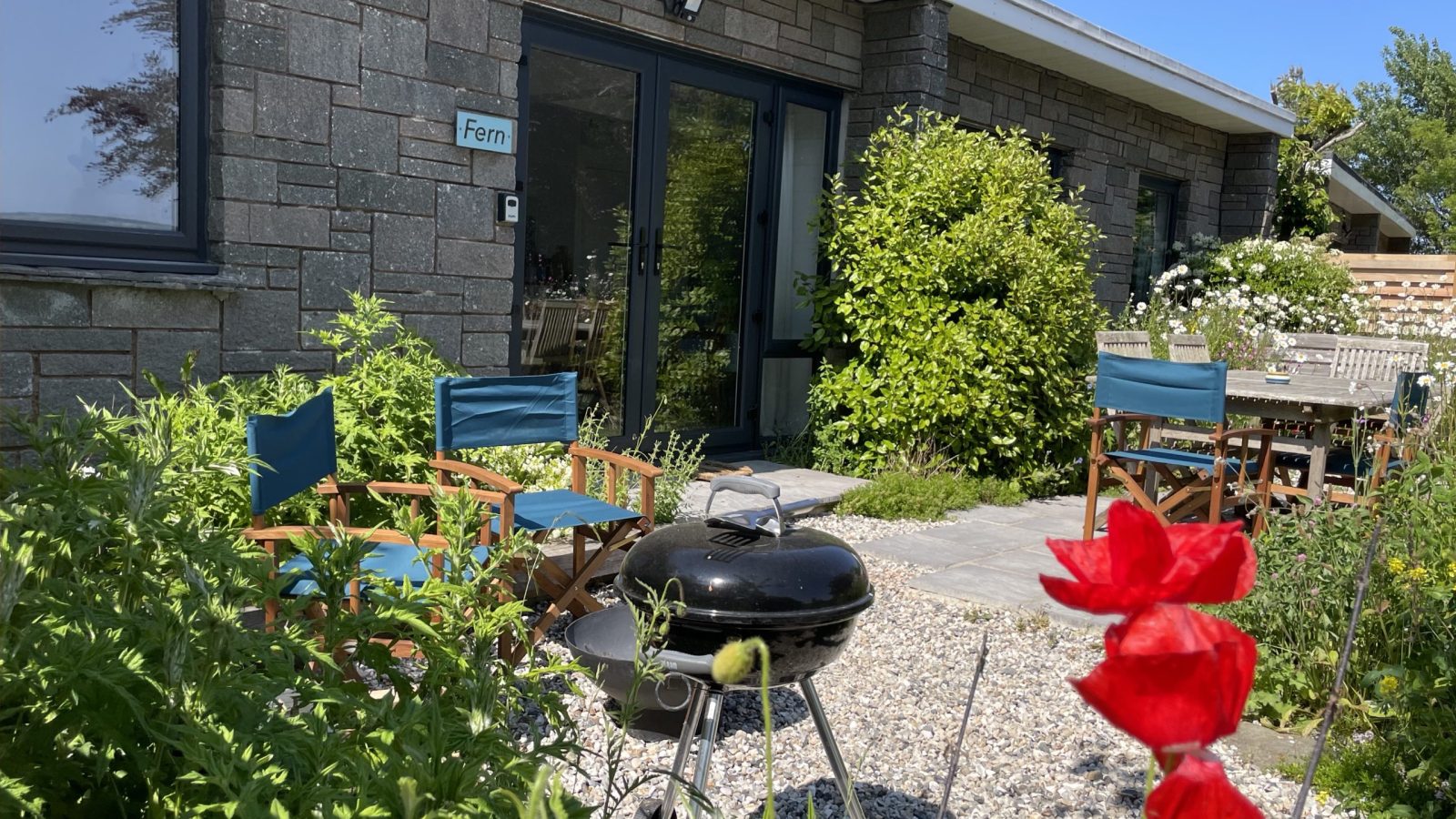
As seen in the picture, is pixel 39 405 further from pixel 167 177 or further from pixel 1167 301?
pixel 1167 301

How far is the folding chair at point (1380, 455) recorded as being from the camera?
13.1 ft

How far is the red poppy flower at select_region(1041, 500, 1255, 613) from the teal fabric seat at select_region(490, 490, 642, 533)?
3.11 metres

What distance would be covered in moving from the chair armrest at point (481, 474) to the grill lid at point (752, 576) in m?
1.13

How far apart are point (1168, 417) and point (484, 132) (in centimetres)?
339

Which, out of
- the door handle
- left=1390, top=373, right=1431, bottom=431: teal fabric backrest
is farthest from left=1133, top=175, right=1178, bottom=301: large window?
the door handle

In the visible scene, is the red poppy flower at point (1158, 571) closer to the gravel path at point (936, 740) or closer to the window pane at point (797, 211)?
the gravel path at point (936, 740)

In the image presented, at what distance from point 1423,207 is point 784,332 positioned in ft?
124

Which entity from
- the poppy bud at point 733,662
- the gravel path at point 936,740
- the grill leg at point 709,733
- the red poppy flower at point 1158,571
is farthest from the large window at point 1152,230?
the red poppy flower at point 1158,571

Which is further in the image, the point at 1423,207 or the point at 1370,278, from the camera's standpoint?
the point at 1423,207

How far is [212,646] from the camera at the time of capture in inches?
37.5

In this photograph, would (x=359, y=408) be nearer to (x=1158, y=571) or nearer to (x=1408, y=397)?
(x=1158, y=571)

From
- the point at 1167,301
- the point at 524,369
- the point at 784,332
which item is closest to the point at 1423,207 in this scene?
the point at 1167,301

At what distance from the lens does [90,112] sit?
13.8 feet

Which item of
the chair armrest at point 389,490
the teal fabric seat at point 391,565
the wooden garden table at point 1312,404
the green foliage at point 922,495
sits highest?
the wooden garden table at point 1312,404
